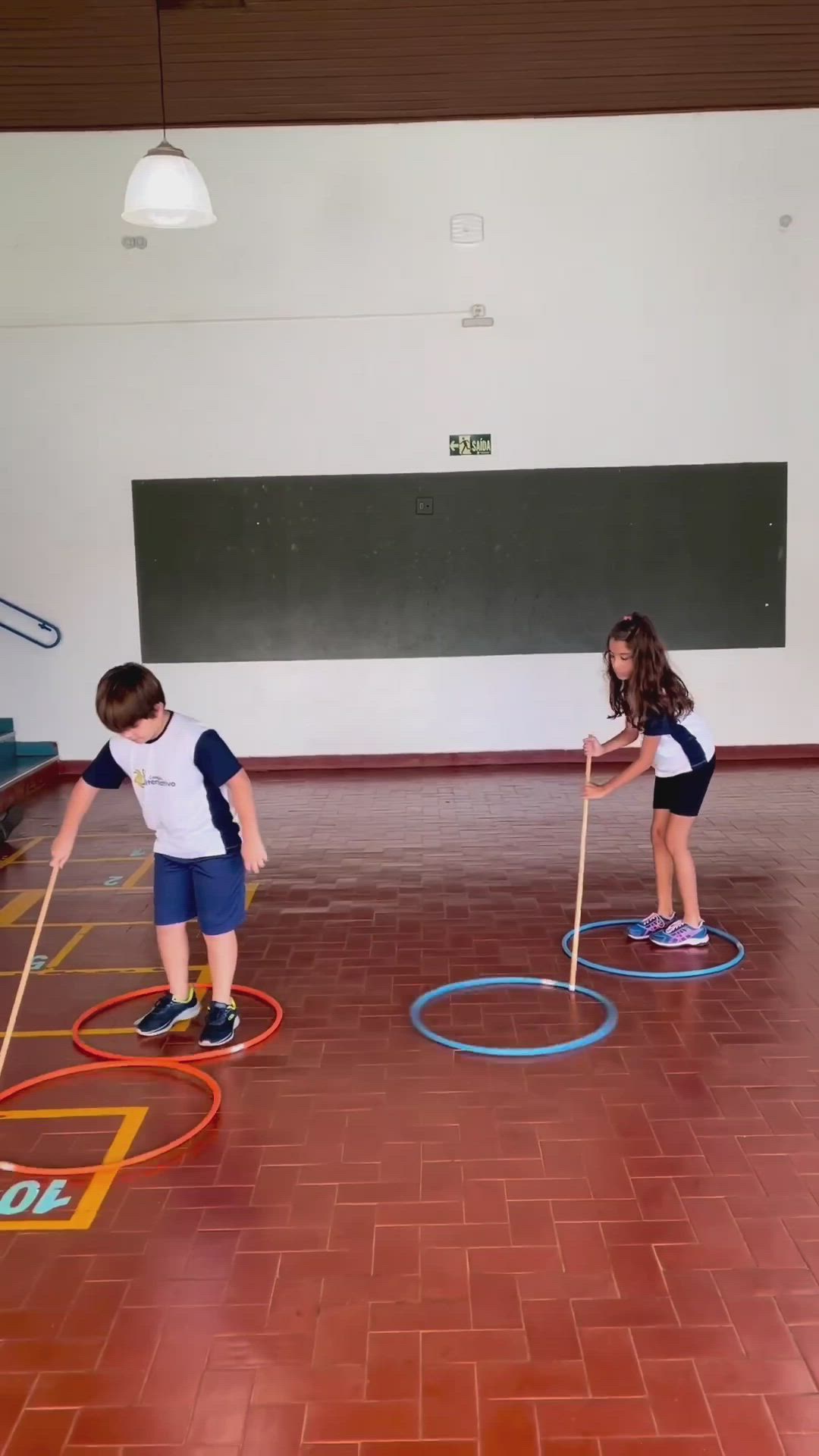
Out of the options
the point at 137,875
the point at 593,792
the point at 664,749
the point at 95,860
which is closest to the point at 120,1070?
the point at 593,792

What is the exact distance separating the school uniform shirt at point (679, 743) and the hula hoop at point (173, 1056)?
2.05m

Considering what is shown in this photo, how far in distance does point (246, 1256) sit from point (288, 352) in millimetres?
8176

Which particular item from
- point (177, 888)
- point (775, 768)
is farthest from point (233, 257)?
point (177, 888)

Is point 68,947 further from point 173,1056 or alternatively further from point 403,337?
point 403,337

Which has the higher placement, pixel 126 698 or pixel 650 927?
pixel 126 698

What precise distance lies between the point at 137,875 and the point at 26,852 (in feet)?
3.54

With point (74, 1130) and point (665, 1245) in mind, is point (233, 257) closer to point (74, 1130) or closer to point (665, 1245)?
point (74, 1130)

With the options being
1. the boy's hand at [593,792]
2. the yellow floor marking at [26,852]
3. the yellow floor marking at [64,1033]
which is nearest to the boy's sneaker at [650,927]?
the boy's hand at [593,792]

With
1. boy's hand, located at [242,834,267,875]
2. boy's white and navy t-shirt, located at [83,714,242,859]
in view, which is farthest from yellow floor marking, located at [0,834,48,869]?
boy's hand, located at [242,834,267,875]

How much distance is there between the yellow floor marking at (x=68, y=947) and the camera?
18.0 ft

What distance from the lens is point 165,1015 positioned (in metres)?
4.65

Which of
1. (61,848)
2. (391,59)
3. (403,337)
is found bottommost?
(61,848)

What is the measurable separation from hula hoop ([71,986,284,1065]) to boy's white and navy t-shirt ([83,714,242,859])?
76cm

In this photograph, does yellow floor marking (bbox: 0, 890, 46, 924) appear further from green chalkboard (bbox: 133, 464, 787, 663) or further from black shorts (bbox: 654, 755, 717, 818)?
green chalkboard (bbox: 133, 464, 787, 663)
